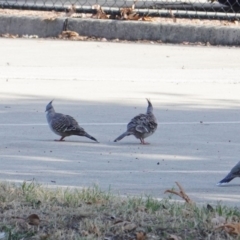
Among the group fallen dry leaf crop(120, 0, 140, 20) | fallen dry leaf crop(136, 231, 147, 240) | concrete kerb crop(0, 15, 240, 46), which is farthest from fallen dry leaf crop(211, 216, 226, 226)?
fallen dry leaf crop(120, 0, 140, 20)

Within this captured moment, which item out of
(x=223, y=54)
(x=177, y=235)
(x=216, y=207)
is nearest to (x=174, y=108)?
(x=223, y=54)

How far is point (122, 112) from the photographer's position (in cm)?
1136

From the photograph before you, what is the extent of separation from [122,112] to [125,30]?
5526 millimetres

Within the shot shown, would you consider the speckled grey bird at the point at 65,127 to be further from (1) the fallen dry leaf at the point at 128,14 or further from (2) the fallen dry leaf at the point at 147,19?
(2) the fallen dry leaf at the point at 147,19

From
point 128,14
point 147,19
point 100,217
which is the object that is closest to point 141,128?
point 100,217

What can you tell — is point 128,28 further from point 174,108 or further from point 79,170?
point 79,170

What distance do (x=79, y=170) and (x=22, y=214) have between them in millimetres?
2204

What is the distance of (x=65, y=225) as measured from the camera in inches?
236

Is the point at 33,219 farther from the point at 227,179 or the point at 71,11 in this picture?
the point at 71,11

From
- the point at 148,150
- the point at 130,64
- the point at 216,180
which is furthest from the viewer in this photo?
the point at 130,64

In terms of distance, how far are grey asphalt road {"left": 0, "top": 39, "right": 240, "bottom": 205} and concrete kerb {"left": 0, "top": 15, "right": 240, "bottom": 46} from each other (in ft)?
1.19

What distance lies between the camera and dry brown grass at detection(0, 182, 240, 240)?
585 centimetres

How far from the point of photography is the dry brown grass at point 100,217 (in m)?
5.85

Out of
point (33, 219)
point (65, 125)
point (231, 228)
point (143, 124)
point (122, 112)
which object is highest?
point (231, 228)
